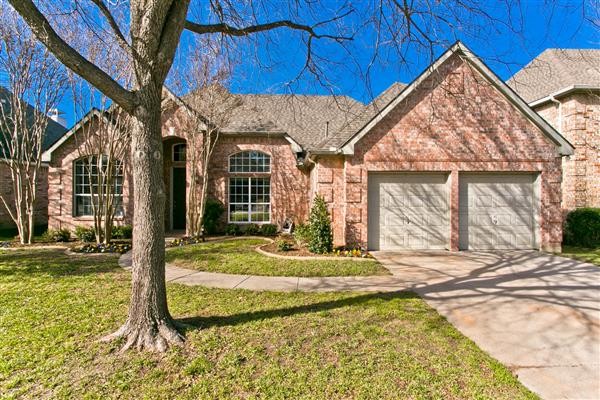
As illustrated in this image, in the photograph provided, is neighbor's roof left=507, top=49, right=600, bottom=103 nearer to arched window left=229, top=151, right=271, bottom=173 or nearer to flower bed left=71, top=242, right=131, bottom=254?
arched window left=229, top=151, right=271, bottom=173

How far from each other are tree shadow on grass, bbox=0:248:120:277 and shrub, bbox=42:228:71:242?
7.97ft

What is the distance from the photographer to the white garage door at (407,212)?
1045 centimetres

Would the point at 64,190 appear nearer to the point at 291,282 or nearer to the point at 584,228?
the point at 291,282

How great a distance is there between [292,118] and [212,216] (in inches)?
269

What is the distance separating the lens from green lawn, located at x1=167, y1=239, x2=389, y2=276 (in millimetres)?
7648

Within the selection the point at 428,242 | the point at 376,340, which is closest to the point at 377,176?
the point at 428,242

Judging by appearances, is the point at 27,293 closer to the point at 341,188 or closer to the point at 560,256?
the point at 341,188

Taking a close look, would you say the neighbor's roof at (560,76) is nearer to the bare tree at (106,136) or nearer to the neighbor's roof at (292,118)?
the neighbor's roof at (292,118)

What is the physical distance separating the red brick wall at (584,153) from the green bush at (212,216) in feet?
50.9

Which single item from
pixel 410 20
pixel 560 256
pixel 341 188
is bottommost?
pixel 560 256

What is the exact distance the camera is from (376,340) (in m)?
4.01

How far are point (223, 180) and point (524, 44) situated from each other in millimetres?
12551

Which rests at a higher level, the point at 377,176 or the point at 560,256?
the point at 377,176

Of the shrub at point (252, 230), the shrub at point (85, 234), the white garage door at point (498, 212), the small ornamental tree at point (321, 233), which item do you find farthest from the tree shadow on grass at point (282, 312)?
the shrub at point (85, 234)
